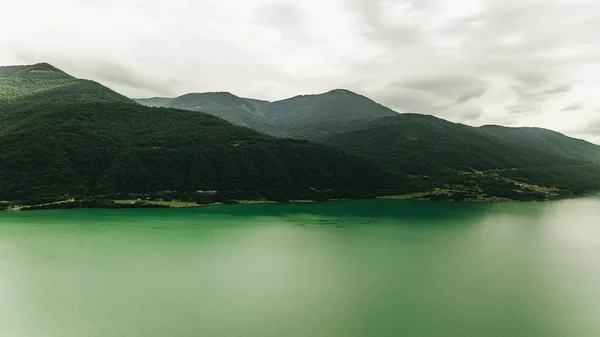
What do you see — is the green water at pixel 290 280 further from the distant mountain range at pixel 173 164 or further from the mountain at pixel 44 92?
the mountain at pixel 44 92

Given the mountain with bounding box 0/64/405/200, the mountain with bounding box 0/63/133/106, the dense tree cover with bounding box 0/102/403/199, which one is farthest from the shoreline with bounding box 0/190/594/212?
the mountain with bounding box 0/63/133/106

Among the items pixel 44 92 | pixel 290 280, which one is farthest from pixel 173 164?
pixel 44 92

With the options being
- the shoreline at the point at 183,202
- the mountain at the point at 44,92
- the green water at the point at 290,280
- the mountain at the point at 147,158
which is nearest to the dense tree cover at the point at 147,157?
the mountain at the point at 147,158

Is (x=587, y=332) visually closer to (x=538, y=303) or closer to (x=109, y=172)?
(x=538, y=303)

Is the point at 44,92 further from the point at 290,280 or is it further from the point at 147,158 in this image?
the point at 290,280

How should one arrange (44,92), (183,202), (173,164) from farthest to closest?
(44,92)
(173,164)
(183,202)

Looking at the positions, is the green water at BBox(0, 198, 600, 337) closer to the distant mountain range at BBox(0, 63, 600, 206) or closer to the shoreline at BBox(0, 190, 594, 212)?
the shoreline at BBox(0, 190, 594, 212)
